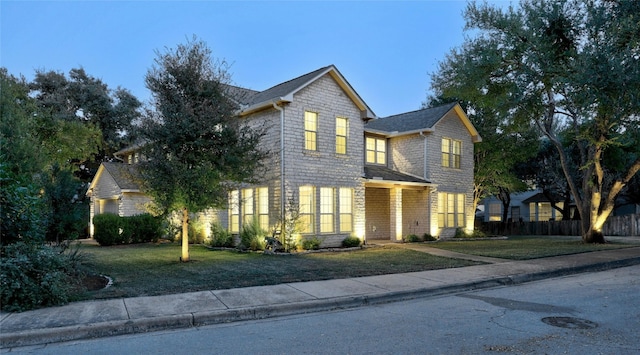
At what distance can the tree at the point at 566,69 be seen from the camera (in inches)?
571

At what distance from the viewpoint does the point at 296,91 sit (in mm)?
15859

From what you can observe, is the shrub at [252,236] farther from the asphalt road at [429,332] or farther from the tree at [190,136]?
the asphalt road at [429,332]

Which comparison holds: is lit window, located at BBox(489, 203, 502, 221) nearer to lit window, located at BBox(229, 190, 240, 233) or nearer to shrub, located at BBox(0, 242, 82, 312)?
Result: lit window, located at BBox(229, 190, 240, 233)

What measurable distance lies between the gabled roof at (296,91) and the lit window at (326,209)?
3.61 metres

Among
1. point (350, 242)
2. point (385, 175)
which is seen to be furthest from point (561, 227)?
point (350, 242)

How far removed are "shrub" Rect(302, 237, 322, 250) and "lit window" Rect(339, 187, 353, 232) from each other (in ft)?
5.64

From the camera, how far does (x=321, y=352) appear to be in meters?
5.02

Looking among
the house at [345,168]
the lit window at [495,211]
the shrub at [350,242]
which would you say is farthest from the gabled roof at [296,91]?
the lit window at [495,211]

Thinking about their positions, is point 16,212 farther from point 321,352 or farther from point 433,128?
point 433,128

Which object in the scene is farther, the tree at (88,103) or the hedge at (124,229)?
the tree at (88,103)

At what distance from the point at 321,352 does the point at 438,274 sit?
6.28 m

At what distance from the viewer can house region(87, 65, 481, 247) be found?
1605 centimetres

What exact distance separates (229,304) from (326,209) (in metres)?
10.1

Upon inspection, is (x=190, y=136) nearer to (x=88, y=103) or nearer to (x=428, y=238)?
(x=428, y=238)
